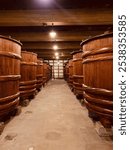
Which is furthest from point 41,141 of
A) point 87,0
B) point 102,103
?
point 87,0

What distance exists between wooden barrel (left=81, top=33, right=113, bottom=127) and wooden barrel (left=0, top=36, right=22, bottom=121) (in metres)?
1.52

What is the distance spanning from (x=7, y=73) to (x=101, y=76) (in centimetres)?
174

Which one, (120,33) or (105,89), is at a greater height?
(120,33)

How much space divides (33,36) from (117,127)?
29.2 feet

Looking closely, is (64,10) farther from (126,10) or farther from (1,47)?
(126,10)

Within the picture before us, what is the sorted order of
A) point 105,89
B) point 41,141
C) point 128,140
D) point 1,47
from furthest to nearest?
point 1,47 < point 105,89 < point 41,141 < point 128,140

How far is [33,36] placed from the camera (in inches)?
392

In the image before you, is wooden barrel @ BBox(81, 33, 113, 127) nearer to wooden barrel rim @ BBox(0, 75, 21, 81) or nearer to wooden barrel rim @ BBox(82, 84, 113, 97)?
wooden barrel rim @ BBox(82, 84, 113, 97)

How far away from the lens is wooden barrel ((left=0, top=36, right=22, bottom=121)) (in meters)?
3.47

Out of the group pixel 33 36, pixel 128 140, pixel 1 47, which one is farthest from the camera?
pixel 33 36

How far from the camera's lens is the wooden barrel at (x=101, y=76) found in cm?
307

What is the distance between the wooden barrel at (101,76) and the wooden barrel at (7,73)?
152 centimetres

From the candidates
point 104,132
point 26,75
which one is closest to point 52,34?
point 26,75

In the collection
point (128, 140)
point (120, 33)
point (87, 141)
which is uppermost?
point (120, 33)
